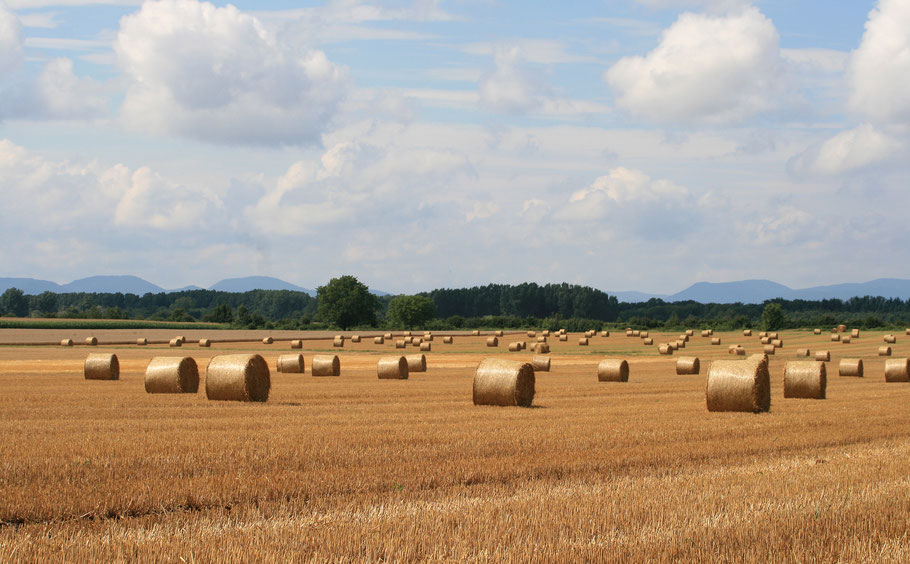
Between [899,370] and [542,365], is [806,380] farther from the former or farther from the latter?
[542,365]

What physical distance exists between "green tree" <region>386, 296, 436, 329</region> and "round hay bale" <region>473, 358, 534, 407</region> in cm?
11234

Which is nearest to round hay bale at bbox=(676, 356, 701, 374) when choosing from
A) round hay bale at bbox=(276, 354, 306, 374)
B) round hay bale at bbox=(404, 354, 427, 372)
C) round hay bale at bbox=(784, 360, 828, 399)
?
round hay bale at bbox=(404, 354, 427, 372)

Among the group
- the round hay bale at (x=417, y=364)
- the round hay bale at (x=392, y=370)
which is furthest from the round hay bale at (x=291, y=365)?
the round hay bale at (x=417, y=364)

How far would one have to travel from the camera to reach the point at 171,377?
22.2 m

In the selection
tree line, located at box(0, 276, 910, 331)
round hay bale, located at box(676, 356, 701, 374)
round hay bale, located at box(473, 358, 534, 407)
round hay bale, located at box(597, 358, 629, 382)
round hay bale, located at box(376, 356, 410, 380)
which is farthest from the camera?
tree line, located at box(0, 276, 910, 331)

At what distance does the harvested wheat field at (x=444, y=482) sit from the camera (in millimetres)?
7258

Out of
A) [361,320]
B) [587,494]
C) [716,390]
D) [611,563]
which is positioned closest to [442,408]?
[716,390]

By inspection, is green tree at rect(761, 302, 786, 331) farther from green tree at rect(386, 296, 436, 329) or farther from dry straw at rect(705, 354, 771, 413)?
dry straw at rect(705, 354, 771, 413)

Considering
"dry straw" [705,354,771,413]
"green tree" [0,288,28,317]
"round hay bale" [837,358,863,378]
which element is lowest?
"round hay bale" [837,358,863,378]

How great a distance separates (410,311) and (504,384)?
370 ft

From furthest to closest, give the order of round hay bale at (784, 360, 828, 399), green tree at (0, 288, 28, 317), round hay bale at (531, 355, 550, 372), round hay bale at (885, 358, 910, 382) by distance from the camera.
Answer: green tree at (0, 288, 28, 317)
round hay bale at (531, 355, 550, 372)
round hay bale at (885, 358, 910, 382)
round hay bale at (784, 360, 828, 399)

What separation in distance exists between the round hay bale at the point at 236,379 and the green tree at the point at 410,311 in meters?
112

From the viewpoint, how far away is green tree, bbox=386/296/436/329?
434 feet

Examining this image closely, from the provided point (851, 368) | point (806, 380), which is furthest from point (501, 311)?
point (806, 380)
